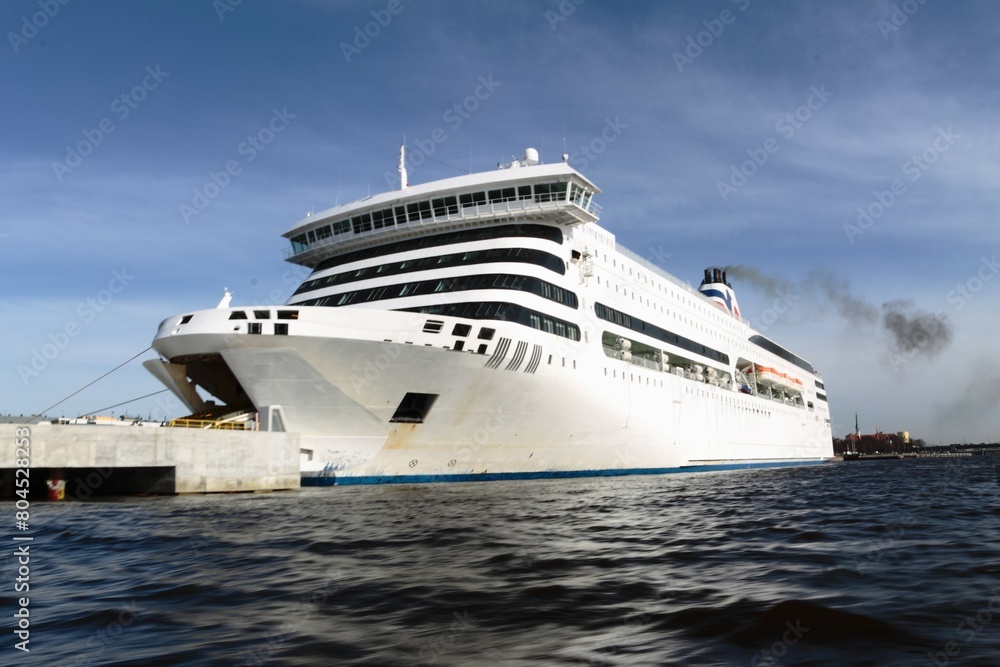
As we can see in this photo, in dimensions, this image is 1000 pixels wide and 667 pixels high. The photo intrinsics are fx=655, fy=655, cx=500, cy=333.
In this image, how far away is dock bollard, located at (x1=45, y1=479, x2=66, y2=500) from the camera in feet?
57.3

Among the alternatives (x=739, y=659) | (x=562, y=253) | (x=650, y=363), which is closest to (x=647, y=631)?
(x=739, y=659)

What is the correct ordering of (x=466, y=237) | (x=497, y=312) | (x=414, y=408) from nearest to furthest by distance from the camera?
1. (x=414, y=408)
2. (x=497, y=312)
3. (x=466, y=237)

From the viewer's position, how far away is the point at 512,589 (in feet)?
21.1

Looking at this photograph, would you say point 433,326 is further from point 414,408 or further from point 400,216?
point 400,216

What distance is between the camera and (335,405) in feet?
66.4

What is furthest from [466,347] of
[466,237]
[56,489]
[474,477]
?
[56,489]

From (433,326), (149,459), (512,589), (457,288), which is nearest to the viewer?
(512,589)

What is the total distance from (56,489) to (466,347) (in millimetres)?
12030

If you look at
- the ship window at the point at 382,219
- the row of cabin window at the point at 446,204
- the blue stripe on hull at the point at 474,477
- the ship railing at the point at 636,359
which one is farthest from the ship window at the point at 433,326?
the ship railing at the point at 636,359

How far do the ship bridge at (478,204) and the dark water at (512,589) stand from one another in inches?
677

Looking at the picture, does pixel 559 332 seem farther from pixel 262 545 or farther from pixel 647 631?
pixel 647 631

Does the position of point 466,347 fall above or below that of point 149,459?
above

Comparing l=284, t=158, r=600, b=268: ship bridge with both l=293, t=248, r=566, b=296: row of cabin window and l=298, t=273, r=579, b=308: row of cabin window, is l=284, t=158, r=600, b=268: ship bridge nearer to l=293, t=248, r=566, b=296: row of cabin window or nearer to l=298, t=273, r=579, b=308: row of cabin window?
l=293, t=248, r=566, b=296: row of cabin window

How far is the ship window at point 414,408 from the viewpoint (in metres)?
21.4
